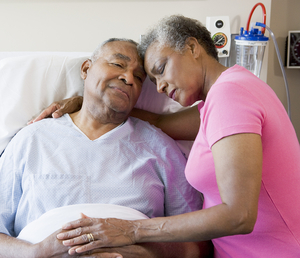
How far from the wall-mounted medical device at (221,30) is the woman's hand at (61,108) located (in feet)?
2.42

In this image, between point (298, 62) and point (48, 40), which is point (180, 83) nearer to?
point (48, 40)


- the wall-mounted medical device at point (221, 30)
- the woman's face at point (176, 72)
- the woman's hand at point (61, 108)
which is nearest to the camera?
the woman's face at point (176, 72)

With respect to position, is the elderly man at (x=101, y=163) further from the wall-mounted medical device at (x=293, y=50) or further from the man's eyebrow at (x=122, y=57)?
the wall-mounted medical device at (x=293, y=50)

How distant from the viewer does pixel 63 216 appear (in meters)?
0.97

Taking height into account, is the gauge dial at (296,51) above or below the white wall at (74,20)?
below

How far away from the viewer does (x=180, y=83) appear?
1.00 metres

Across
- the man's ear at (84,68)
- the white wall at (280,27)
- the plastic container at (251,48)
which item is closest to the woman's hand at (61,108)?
the man's ear at (84,68)

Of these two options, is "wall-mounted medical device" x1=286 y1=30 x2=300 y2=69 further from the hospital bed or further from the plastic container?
the hospital bed

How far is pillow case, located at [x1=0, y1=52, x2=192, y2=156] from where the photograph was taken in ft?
4.49

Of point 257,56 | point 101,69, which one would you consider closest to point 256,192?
point 101,69

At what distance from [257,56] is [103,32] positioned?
32.7 inches

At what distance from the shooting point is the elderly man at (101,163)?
42.3 inches

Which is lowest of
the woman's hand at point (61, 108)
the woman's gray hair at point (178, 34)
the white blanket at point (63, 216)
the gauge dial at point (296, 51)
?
the white blanket at point (63, 216)

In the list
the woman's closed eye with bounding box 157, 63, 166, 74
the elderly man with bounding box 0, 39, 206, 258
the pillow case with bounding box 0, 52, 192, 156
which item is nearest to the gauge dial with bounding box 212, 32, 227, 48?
the pillow case with bounding box 0, 52, 192, 156
